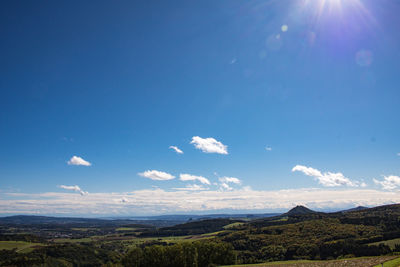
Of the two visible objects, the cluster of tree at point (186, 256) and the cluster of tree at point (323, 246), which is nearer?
the cluster of tree at point (186, 256)

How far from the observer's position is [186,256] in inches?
4685

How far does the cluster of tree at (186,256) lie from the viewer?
11788cm

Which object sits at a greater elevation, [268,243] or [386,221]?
[386,221]

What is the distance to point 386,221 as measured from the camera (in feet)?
653

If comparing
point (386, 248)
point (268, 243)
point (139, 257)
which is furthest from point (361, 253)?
point (139, 257)

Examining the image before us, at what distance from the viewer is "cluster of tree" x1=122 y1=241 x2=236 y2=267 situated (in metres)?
118

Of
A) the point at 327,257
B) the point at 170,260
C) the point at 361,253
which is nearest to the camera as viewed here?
the point at 170,260

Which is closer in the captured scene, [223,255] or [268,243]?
[223,255]

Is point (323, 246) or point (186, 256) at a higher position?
point (186, 256)

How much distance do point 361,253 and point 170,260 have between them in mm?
94287

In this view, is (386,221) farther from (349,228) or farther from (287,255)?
(287,255)

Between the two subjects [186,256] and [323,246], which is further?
[323,246]

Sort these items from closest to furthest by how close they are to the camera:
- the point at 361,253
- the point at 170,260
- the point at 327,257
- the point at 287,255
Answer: the point at 170,260 → the point at 361,253 → the point at 327,257 → the point at 287,255

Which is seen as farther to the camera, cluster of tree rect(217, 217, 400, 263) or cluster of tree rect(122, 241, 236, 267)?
cluster of tree rect(217, 217, 400, 263)
